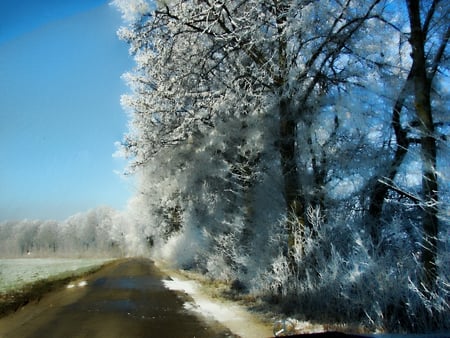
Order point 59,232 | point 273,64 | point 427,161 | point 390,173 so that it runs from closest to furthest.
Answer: point 427,161, point 390,173, point 273,64, point 59,232

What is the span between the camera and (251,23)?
9.74 m

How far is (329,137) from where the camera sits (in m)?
10.8

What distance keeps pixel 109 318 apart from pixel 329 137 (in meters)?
6.88

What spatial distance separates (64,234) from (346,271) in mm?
118131

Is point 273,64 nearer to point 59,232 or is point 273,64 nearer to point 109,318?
point 109,318

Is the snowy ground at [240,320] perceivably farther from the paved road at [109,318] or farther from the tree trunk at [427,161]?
the tree trunk at [427,161]

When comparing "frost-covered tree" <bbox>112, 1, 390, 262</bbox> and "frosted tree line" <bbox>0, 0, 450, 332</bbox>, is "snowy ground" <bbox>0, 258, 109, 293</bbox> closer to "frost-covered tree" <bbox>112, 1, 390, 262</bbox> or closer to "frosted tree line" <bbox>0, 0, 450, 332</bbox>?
"frosted tree line" <bbox>0, 0, 450, 332</bbox>

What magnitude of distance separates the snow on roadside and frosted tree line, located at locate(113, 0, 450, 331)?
0.99 meters

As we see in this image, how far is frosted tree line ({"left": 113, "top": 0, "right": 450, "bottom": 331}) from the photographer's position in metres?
7.14

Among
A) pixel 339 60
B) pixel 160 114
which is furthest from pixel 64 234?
pixel 339 60

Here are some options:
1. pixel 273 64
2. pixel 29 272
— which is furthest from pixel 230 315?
pixel 29 272

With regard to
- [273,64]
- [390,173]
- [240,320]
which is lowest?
[240,320]

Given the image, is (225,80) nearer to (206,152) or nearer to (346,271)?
(206,152)

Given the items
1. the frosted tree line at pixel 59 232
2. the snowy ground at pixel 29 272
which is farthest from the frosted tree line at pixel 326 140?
the frosted tree line at pixel 59 232
